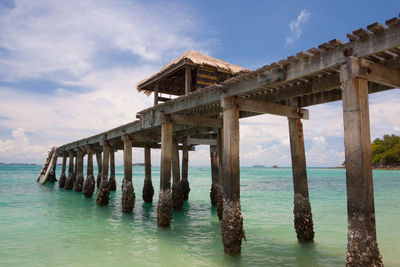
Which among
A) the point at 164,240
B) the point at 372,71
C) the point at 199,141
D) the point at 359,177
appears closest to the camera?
the point at 359,177

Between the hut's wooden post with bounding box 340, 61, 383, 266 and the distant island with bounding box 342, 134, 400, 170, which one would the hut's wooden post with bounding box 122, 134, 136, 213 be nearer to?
the hut's wooden post with bounding box 340, 61, 383, 266

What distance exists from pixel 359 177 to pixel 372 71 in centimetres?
201

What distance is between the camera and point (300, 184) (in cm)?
827

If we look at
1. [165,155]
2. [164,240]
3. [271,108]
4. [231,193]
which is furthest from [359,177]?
[165,155]

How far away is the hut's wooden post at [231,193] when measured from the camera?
23.8 feet

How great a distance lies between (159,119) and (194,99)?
2.08m

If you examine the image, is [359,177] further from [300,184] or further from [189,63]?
[189,63]

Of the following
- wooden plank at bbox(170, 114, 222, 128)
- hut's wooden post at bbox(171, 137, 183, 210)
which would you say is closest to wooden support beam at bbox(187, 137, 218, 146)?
hut's wooden post at bbox(171, 137, 183, 210)

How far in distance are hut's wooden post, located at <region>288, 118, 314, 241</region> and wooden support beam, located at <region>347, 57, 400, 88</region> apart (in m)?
3.09

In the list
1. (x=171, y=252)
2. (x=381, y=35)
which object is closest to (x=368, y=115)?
(x=381, y=35)

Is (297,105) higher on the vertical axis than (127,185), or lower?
higher

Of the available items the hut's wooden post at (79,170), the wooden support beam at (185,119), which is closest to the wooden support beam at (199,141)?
the wooden support beam at (185,119)

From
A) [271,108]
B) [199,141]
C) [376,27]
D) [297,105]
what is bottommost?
[199,141]

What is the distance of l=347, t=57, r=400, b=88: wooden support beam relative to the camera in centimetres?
487
